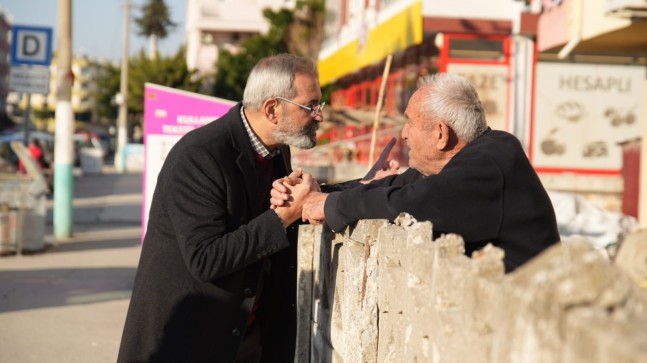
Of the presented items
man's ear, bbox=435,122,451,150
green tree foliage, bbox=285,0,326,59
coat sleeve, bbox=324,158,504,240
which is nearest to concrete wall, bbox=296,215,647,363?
coat sleeve, bbox=324,158,504,240

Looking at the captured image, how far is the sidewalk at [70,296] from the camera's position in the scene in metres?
8.37

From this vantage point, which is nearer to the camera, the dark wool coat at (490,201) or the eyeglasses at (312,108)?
the dark wool coat at (490,201)

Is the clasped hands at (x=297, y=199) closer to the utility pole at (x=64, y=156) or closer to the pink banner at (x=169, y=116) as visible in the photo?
the pink banner at (x=169, y=116)

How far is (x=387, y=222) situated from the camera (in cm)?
363

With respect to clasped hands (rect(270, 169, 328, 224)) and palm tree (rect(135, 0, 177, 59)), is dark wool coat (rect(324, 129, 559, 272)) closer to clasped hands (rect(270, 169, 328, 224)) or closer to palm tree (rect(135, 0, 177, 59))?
clasped hands (rect(270, 169, 328, 224))

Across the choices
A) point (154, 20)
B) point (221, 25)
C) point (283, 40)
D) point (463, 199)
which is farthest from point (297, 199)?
point (154, 20)

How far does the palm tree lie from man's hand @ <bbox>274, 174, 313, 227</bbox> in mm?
102631

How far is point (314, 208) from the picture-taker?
408cm

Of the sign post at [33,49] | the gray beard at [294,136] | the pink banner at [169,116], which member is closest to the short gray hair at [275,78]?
the gray beard at [294,136]

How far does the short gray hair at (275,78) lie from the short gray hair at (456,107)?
0.69 m

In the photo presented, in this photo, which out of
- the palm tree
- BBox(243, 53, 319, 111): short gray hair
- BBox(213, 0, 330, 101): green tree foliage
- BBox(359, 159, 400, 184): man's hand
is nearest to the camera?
BBox(243, 53, 319, 111): short gray hair

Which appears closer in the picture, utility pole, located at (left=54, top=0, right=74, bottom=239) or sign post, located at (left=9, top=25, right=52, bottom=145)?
utility pole, located at (left=54, top=0, right=74, bottom=239)

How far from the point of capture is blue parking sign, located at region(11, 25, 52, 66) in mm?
16766

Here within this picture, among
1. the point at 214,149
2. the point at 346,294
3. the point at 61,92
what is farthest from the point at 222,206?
the point at 61,92
